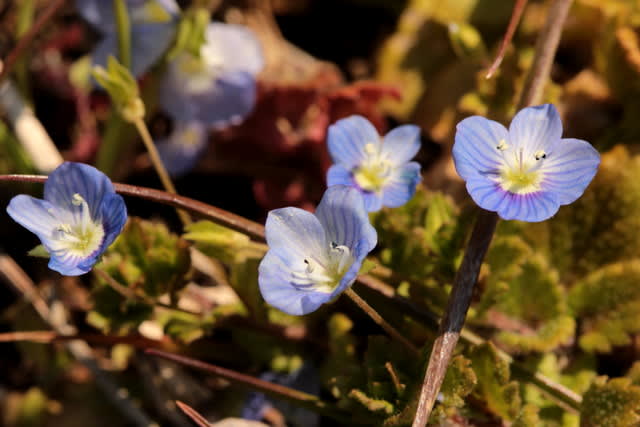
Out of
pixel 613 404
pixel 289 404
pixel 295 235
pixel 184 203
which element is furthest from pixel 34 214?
pixel 613 404

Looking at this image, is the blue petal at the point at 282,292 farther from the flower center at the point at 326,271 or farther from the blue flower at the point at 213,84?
the blue flower at the point at 213,84

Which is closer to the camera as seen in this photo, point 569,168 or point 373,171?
point 569,168

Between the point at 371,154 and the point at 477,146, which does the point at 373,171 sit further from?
the point at 477,146

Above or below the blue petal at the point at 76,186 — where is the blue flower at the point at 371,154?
above

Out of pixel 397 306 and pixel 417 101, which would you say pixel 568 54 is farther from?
pixel 397 306

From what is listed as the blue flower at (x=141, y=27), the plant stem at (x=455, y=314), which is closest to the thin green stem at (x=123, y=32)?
the blue flower at (x=141, y=27)

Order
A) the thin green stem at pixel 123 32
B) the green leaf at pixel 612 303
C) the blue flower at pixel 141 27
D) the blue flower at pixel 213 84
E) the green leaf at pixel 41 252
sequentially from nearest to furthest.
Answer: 1. the green leaf at pixel 41 252
2. the green leaf at pixel 612 303
3. the thin green stem at pixel 123 32
4. the blue flower at pixel 141 27
5. the blue flower at pixel 213 84

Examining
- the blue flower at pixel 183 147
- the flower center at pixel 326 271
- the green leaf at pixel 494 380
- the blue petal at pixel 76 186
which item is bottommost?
the blue petal at pixel 76 186
